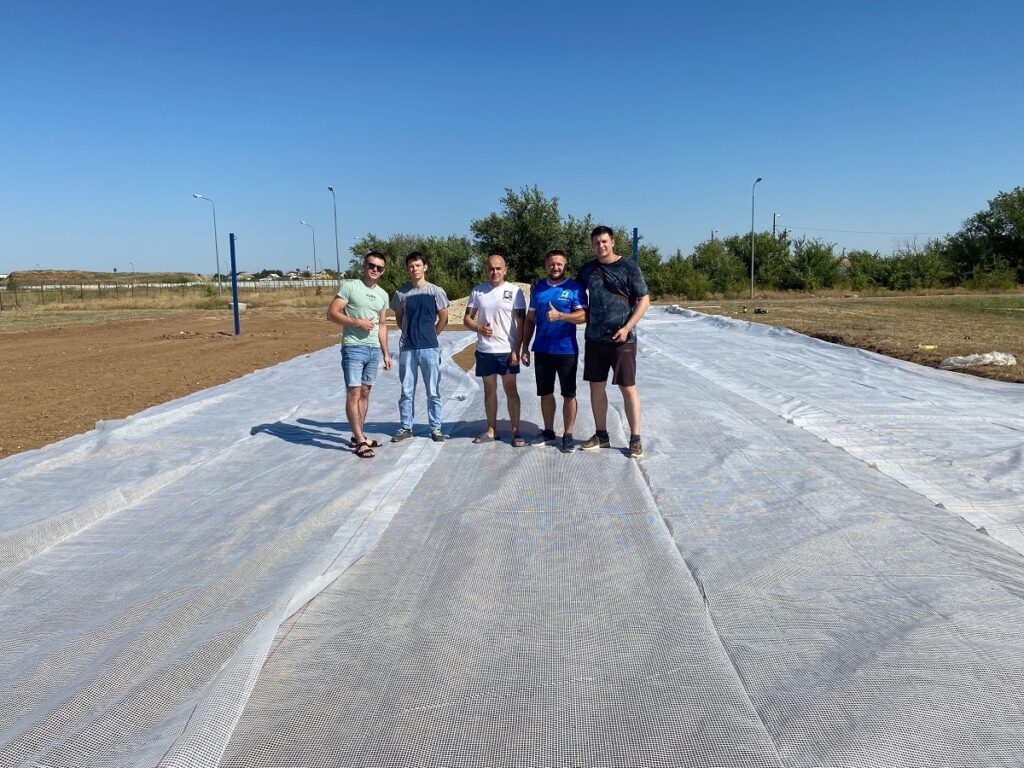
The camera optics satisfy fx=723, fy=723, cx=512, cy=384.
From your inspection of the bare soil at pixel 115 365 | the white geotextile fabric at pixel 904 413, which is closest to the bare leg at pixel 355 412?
the bare soil at pixel 115 365

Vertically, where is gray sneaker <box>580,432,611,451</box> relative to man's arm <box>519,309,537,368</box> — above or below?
below

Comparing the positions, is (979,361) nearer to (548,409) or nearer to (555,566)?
(548,409)

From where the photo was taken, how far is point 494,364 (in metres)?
5.27

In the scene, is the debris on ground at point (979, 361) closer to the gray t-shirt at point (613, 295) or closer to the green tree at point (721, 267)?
the gray t-shirt at point (613, 295)

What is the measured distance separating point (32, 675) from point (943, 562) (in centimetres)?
343

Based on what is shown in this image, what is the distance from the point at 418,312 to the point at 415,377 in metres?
0.50

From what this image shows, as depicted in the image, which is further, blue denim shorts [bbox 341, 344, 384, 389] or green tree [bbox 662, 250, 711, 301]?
green tree [bbox 662, 250, 711, 301]

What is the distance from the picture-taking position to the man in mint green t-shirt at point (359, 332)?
5148 millimetres

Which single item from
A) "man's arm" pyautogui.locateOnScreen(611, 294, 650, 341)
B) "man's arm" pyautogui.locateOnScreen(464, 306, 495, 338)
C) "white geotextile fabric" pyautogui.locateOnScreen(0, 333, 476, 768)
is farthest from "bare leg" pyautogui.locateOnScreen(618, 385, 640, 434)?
"white geotextile fabric" pyautogui.locateOnScreen(0, 333, 476, 768)

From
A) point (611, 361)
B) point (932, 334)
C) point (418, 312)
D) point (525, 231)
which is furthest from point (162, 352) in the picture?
point (525, 231)

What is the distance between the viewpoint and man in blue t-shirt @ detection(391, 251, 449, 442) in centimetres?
534

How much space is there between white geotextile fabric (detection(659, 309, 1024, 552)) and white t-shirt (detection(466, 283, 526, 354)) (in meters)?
2.51

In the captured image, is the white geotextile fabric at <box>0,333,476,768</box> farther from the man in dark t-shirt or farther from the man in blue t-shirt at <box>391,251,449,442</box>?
the man in dark t-shirt

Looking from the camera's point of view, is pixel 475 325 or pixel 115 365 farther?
pixel 115 365
